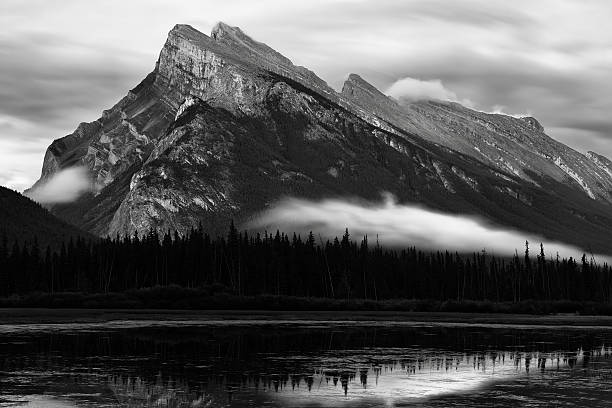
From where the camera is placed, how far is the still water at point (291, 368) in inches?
1761

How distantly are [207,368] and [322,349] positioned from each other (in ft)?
58.4

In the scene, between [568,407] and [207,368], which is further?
[207,368]

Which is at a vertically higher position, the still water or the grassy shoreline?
the grassy shoreline

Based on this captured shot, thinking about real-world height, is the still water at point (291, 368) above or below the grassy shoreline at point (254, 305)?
below

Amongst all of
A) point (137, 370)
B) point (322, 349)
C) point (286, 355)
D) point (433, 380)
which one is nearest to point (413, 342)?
point (322, 349)

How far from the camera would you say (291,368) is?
188ft

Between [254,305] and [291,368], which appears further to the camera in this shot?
[254,305]

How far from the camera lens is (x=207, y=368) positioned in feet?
183

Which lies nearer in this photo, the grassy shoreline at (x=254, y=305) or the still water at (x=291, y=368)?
the still water at (x=291, y=368)

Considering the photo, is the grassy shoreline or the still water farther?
the grassy shoreline

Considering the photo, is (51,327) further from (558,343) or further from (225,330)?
(558,343)

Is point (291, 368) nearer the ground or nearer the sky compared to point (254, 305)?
nearer the ground

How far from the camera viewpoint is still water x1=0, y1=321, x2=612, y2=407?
44.7 m

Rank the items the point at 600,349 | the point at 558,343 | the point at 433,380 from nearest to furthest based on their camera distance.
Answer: the point at 433,380, the point at 600,349, the point at 558,343
